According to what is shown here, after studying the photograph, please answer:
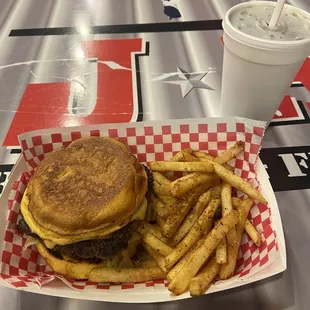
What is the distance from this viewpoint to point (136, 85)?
2350 millimetres

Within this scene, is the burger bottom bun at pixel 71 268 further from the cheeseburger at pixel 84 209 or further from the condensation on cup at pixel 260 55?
the condensation on cup at pixel 260 55

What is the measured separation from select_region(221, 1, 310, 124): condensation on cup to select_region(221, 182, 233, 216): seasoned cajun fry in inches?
21.5

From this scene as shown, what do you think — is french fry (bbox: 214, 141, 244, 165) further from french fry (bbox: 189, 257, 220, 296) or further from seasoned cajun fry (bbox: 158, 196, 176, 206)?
french fry (bbox: 189, 257, 220, 296)

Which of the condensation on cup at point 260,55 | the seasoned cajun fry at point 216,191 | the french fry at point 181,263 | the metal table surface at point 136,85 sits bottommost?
the metal table surface at point 136,85

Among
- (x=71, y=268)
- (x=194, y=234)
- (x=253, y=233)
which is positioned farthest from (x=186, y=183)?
(x=71, y=268)

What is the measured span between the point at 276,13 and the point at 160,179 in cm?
84

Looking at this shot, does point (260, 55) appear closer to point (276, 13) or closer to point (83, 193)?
point (276, 13)

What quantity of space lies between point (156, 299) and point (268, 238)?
441 mm

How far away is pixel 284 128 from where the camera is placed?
2.06 meters

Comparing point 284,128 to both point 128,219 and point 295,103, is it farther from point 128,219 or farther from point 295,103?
point 128,219

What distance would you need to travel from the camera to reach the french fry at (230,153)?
1.60m

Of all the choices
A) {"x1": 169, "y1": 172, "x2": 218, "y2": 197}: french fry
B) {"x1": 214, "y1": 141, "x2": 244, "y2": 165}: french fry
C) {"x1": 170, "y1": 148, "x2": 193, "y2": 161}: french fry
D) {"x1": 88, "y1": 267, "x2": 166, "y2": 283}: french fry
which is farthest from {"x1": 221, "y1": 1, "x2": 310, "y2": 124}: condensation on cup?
{"x1": 88, "y1": 267, "x2": 166, "y2": 283}: french fry

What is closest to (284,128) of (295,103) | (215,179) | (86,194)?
(295,103)

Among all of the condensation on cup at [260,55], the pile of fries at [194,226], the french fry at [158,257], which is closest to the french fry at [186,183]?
the pile of fries at [194,226]
